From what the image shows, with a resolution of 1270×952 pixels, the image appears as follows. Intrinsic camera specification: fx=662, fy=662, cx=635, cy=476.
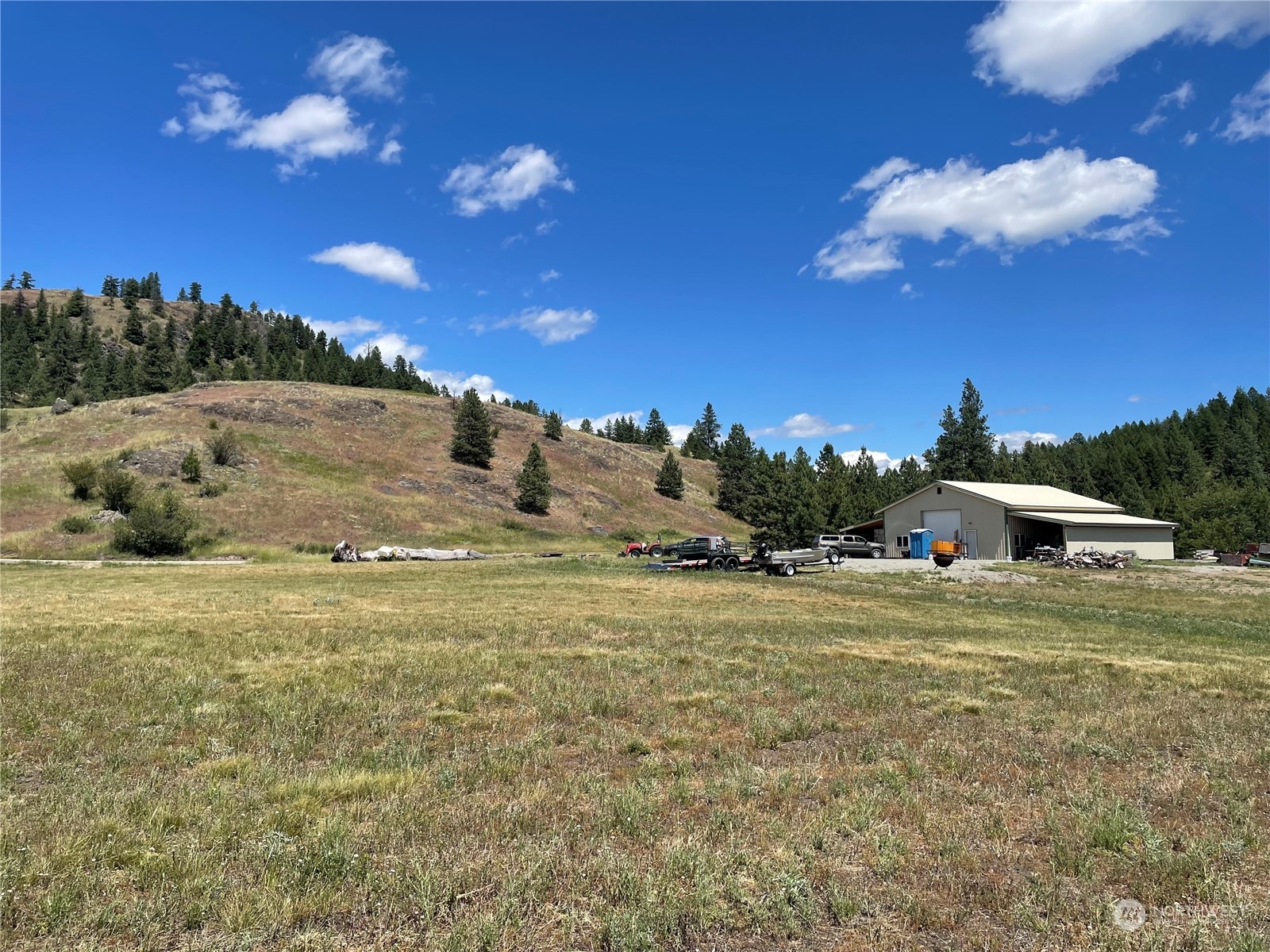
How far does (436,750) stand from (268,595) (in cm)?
1788

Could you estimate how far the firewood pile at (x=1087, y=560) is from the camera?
46.0 m

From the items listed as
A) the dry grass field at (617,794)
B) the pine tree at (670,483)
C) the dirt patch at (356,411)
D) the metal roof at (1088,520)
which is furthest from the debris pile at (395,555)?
the pine tree at (670,483)

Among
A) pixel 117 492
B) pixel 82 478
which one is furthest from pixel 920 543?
pixel 82 478

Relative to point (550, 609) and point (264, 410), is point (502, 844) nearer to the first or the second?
point (550, 609)

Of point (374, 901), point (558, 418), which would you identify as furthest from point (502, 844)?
point (558, 418)

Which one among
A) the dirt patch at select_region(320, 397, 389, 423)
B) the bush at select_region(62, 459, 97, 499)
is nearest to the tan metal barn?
the bush at select_region(62, 459, 97, 499)

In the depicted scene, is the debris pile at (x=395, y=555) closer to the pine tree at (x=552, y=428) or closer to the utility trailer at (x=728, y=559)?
the utility trailer at (x=728, y=559)

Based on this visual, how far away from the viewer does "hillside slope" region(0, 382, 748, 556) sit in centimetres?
5147

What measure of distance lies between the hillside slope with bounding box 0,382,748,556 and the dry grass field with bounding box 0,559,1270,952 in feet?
142

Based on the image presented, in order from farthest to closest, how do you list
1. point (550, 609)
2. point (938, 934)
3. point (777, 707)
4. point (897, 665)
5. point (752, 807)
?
point (550, 609)
point (897, 665)
point (777, 707)
point (752, 807)
point (938, 934)

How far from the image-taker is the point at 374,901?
421 centimetres

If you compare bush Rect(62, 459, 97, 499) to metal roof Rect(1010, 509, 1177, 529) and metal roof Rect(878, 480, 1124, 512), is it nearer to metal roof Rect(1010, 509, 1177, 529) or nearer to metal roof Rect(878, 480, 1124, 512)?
metal roof Rect(878, 480, 1124, 512)

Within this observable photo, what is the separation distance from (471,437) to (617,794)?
78.1m

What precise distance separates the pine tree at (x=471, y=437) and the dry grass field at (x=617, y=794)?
67723 mm
